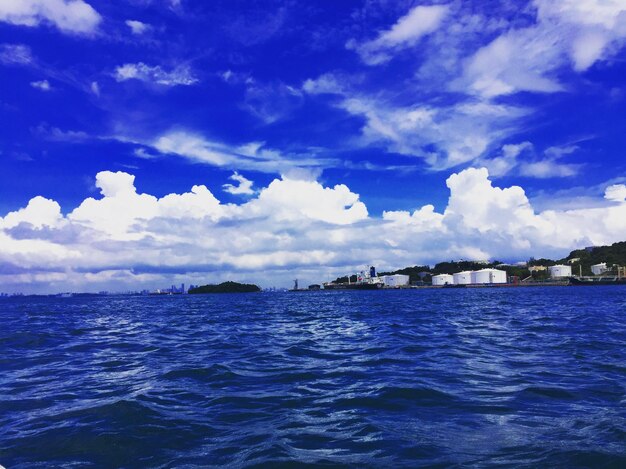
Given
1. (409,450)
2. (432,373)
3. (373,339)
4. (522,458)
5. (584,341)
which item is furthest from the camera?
(373,339)

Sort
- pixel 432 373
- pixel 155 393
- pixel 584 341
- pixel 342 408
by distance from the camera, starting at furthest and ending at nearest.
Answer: pixel 584 341 → pixel 432 373 → pixel 155 393 → pixel 342 408

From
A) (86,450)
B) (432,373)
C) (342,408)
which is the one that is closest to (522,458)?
(342,408)

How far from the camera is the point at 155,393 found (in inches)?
512

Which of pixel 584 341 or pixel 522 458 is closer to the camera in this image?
pixel 522 458

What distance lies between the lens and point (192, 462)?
7.89 meters

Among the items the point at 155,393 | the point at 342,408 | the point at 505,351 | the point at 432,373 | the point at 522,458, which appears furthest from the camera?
the point at 505,351

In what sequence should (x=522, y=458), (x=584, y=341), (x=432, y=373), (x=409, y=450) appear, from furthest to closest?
(x=584, y=341) < (x=432, y=373) < (x=409, y=450) < (x=522, y=458)

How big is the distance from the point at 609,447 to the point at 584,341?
1542cm

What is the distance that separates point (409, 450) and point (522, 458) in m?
1.91

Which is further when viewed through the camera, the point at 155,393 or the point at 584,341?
the point at 584,341

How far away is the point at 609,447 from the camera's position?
7.84m

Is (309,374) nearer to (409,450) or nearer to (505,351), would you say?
(409,450)

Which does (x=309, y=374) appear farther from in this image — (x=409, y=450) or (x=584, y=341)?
(x=584, y=341)

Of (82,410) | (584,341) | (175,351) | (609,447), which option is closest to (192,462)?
(82,410)
